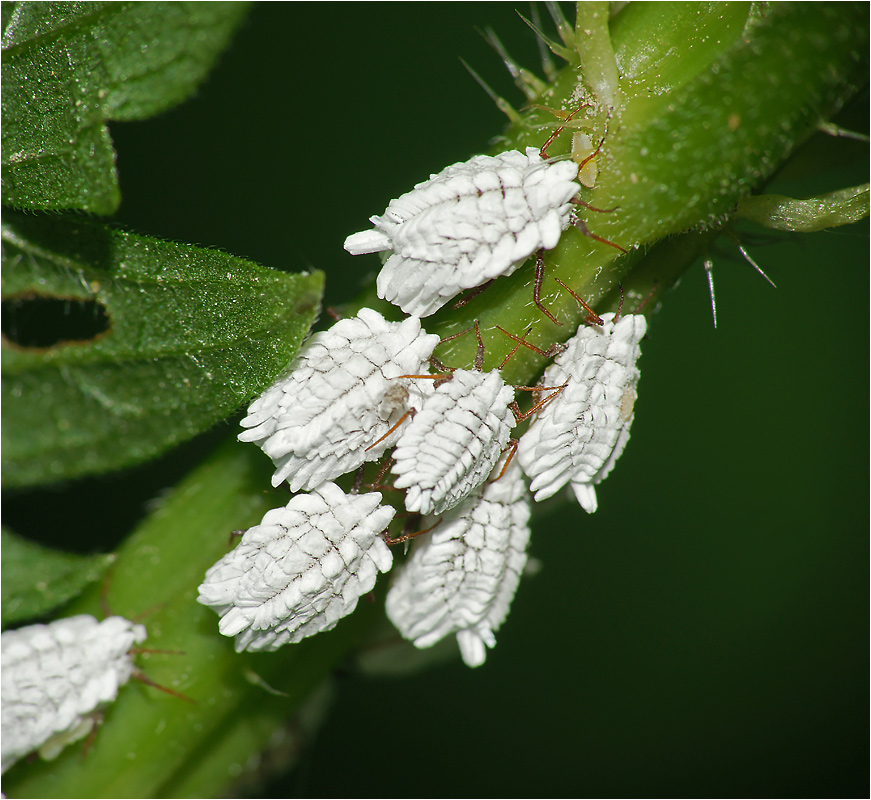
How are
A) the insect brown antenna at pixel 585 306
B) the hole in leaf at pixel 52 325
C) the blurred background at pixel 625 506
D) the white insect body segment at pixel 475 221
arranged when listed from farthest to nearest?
the blurred background at pixel 625 506 → the hole in leaf at pixel 52 325 → the insect brown antenna at pixel 585 306 → the white insect body segment at pixel 475 221

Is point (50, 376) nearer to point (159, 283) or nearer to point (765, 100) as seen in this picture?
point (159, 283)

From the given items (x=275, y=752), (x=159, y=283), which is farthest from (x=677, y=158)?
(x=275, y=752)

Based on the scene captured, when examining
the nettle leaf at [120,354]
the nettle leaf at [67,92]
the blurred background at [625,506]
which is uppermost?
the nettle leaf at [67,92]

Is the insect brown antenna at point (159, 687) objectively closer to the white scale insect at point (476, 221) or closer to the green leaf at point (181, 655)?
the green leaf at point (181, 655)

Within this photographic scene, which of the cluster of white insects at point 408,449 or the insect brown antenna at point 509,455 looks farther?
the insect brown antenna at point 509,455

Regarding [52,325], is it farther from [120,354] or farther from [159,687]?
[159,687]

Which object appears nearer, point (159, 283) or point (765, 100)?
point (765, 100)

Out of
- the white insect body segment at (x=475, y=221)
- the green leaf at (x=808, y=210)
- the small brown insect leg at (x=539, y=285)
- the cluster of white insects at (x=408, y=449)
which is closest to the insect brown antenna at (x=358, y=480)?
the cluster of white insects at (x=408, y=449)

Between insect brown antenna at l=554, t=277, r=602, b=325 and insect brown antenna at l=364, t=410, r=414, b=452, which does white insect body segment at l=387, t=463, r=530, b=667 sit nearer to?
insect brown antenna at l=364, t=410, r=414, b=452
